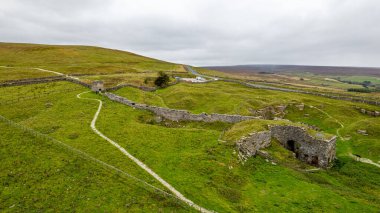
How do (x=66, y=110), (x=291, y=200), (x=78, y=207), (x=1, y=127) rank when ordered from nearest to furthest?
(x=78, y=207) < (x=291, y=200) < (x=1, y=127) < (x=66, y=110)

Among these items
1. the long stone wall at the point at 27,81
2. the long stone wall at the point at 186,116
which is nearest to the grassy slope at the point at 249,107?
the long stone wall at the point at 186,116

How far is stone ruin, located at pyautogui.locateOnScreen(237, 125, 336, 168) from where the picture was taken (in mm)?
35116

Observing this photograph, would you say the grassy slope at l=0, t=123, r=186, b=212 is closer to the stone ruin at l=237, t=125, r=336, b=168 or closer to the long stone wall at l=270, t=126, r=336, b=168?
the stone ruin at l=237, t=125, r=336, b=168

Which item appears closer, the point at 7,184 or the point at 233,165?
the point at 7,184

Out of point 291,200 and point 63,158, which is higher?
point 63,158

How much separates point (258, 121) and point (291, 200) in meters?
16.9

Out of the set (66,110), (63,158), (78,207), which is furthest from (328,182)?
(66,110)

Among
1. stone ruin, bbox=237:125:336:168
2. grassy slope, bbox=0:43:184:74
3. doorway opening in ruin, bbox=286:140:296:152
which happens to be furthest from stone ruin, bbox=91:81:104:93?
grassy slope, bbox=0:43:184:74

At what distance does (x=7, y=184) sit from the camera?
2370 cm

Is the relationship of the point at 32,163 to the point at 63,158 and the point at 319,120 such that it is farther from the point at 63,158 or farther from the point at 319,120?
the point at 319,120

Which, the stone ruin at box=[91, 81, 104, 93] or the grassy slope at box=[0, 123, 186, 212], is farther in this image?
the stone ruin at box=[91, 81, 104, 93]

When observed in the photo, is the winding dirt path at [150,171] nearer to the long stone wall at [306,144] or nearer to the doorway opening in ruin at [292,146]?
the long stone wall at [306,144]

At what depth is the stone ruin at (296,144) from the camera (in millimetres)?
35116

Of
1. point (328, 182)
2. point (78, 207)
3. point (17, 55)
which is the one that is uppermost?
point (17, 55)
